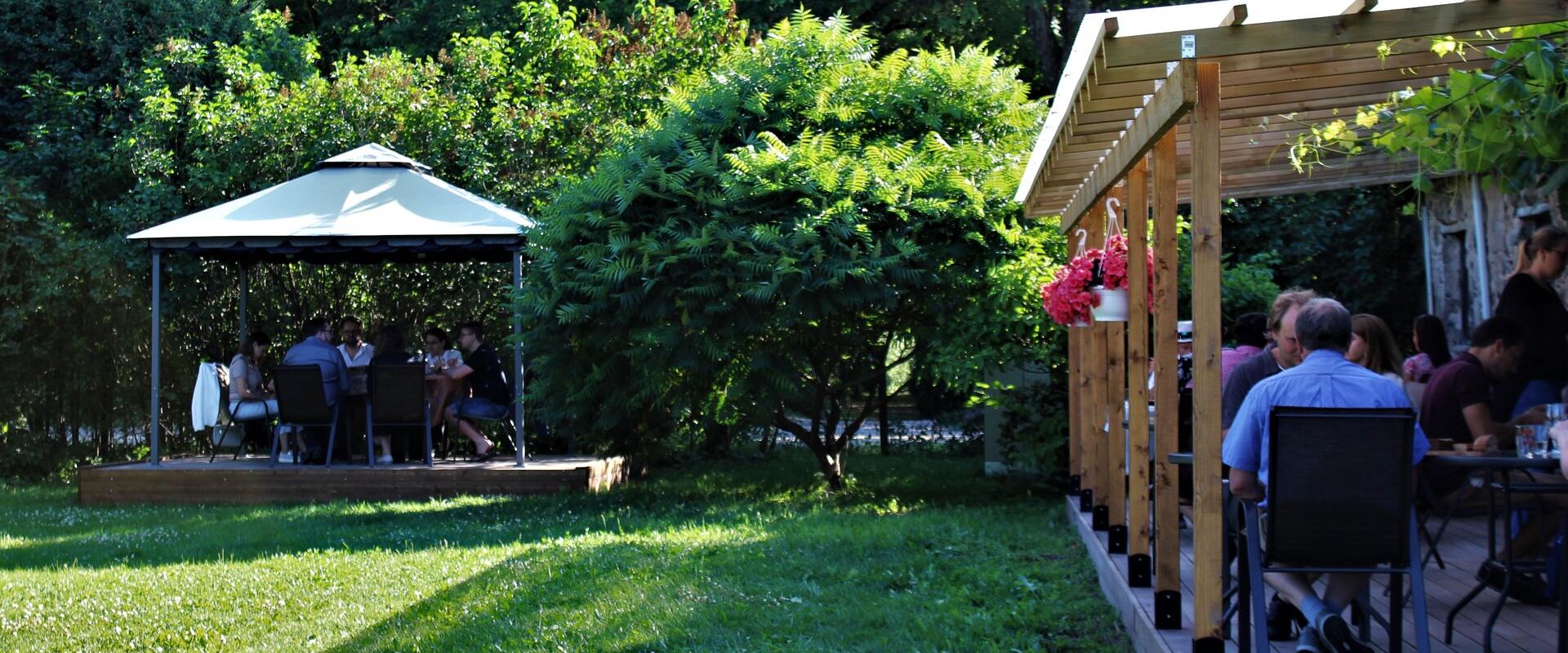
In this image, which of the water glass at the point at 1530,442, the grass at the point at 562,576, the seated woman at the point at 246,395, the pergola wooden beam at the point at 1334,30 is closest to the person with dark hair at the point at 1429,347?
the grass at the point at 562,576

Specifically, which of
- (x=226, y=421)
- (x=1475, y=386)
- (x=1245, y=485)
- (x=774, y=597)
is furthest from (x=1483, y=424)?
(x=226, y=421)

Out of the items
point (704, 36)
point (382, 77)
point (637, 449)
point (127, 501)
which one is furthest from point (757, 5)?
point (127, 501)

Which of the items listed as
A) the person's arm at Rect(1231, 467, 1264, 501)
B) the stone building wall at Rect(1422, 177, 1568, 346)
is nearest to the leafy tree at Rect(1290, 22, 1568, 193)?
the person's arm at Rect(1231, 467, 1264, 501)

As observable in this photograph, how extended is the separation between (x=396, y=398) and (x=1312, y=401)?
865 centimetres

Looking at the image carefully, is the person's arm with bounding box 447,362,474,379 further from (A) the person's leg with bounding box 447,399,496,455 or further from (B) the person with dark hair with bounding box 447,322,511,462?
(A) the person's leg with bounding box 447,399,496,455

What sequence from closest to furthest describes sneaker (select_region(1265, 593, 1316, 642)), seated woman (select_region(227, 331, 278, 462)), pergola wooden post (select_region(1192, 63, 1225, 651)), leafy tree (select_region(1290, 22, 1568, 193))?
leafy tree (select_region(1290, 22, 1568, 193)) → pergola wooden post (select_region(1192, 63, 1225, 651)) → sneaker (select_region(1265, 593, 1316, 642)) → seated woman (select_region(227, 331, 278, 462))

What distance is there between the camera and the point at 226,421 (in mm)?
12891

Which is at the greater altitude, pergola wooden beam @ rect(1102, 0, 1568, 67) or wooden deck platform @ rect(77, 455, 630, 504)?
pergola wooden beam @ rect(1102, 0, 1568, 67)

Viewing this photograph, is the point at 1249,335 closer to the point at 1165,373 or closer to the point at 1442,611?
the point at 1442,611

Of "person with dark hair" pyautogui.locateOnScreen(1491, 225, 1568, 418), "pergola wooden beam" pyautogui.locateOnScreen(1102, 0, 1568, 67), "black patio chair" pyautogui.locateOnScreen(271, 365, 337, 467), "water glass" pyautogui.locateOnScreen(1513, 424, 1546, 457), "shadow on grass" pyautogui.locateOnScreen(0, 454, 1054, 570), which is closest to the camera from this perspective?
"pergola wooden beam" pyautogui.locateOnScreen(1102, 0, 1568, 67)

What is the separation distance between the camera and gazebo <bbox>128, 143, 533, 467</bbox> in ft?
37.0

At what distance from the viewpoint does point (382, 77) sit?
579 inches

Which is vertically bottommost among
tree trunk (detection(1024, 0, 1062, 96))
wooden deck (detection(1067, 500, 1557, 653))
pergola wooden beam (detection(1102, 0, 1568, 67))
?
wooden deck (detection(1067, 500, 1557, 653))

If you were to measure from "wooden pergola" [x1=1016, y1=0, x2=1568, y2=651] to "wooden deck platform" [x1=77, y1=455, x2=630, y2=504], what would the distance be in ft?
18.5
